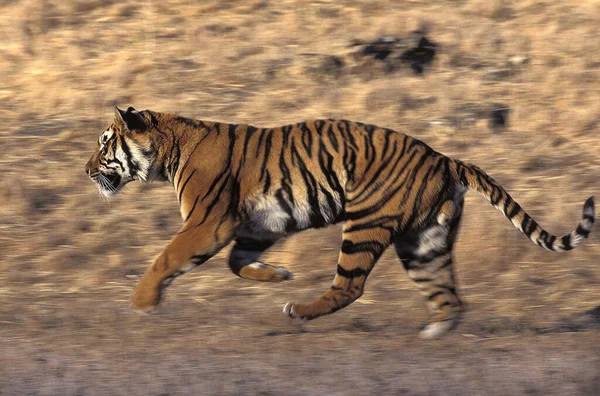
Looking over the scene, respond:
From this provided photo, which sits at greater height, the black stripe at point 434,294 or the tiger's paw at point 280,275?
the tiger's paw at point 280,275

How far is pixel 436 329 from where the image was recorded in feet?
19.5

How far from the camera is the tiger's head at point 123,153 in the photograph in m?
6.02

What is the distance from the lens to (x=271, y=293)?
6.85 meters

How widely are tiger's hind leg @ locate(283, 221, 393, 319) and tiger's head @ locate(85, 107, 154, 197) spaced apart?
3.86 ft

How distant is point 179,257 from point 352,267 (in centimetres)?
91

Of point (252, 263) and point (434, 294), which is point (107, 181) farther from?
point (434, 294)

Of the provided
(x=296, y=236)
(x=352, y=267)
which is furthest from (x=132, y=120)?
(x=296, y=236)

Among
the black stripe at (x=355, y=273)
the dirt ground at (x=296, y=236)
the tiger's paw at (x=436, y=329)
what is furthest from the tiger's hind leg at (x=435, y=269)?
the black stripe at (x=355, y=273)

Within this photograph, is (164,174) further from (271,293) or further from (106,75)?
(106,75)

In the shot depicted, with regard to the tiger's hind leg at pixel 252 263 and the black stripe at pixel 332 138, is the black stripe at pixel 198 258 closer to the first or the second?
the tiger's hind leg at pixel 252 263

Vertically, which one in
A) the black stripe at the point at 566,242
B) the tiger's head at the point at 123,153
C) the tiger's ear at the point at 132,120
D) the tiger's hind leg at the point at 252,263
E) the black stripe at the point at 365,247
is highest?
the tiger's ear at the point at 132,120

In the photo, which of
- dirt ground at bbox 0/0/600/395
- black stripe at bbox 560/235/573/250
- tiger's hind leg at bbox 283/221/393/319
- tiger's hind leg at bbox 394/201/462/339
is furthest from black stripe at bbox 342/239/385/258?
black stripe at bbox 560/235/573/250

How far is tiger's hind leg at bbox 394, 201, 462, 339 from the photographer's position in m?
5.90

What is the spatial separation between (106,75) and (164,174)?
485 centimetres
